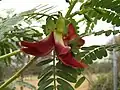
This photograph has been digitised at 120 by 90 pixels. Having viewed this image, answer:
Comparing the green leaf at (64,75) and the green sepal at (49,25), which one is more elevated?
the green sepal at (49,25)

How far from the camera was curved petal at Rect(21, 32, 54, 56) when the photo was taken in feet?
1.37

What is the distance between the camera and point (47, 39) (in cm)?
44

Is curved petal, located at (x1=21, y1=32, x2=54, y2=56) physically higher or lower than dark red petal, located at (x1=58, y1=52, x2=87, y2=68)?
higher

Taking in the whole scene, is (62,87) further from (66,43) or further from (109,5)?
(109,5)

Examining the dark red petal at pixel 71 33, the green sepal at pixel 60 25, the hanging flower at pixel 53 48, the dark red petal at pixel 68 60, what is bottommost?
the dark red petal at pixel 68 60

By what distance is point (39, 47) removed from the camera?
0.43m

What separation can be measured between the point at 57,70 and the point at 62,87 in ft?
0.10

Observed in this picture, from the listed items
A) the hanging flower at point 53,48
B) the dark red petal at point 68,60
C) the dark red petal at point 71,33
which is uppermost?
the dark red petal at point 71,33

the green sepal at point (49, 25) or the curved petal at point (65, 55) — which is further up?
the green sepal at point (49, 25)

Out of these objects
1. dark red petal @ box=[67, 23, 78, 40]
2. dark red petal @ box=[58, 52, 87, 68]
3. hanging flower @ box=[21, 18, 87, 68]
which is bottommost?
dark red petal @ box=[58, 52, 87, 68]

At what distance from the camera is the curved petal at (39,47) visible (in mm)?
417

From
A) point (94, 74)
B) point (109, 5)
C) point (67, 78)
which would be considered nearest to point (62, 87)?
point (67, 78)

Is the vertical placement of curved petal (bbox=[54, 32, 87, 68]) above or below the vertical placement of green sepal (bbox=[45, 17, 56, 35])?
below

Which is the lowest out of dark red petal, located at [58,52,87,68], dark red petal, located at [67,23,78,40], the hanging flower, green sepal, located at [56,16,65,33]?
dark red petal, located at [58,52,87,68]
